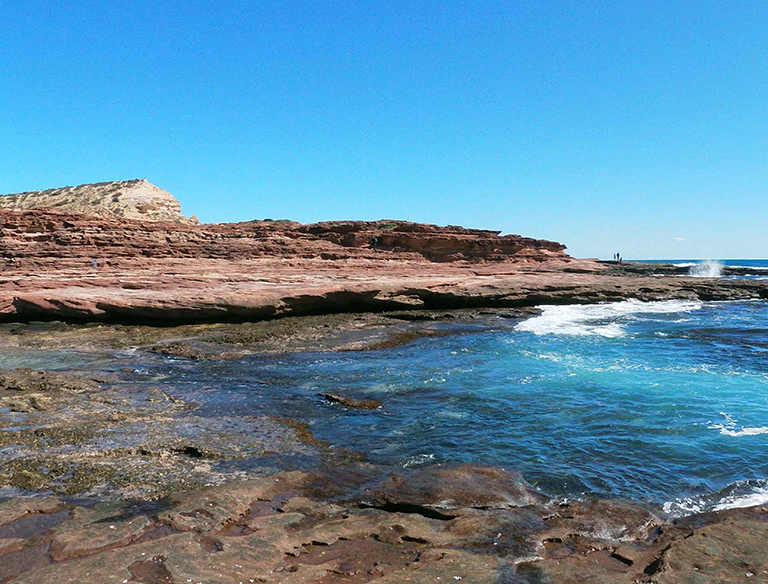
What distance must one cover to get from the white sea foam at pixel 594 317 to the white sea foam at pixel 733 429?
828 cm

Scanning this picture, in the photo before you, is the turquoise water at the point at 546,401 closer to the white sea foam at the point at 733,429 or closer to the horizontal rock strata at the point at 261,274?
the white sea foam at the point at 733,429

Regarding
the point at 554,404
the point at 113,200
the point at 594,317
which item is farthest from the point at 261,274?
the point at 113,200

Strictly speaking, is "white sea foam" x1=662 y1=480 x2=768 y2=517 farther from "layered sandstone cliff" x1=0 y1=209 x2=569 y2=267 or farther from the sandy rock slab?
"layered sandstone cliff" x1=0 y1=209 x2=569 y2=267

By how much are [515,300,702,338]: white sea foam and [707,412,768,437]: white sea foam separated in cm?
828

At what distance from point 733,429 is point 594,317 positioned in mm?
12941

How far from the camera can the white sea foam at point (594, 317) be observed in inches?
642

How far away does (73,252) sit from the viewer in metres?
20.0

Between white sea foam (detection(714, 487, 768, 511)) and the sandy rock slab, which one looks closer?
the sandy rock slab

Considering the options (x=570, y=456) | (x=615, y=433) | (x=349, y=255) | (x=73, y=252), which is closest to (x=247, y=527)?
(x=570, y=456)

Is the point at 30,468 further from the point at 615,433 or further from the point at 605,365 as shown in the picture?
the point at 605,365

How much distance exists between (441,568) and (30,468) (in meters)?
4.34

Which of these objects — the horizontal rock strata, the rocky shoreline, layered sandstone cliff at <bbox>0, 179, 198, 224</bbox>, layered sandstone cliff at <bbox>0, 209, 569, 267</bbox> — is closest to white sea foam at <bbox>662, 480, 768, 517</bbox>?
the rocky shoreline

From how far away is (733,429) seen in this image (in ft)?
23.1

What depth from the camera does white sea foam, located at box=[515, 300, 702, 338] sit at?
642 inches
